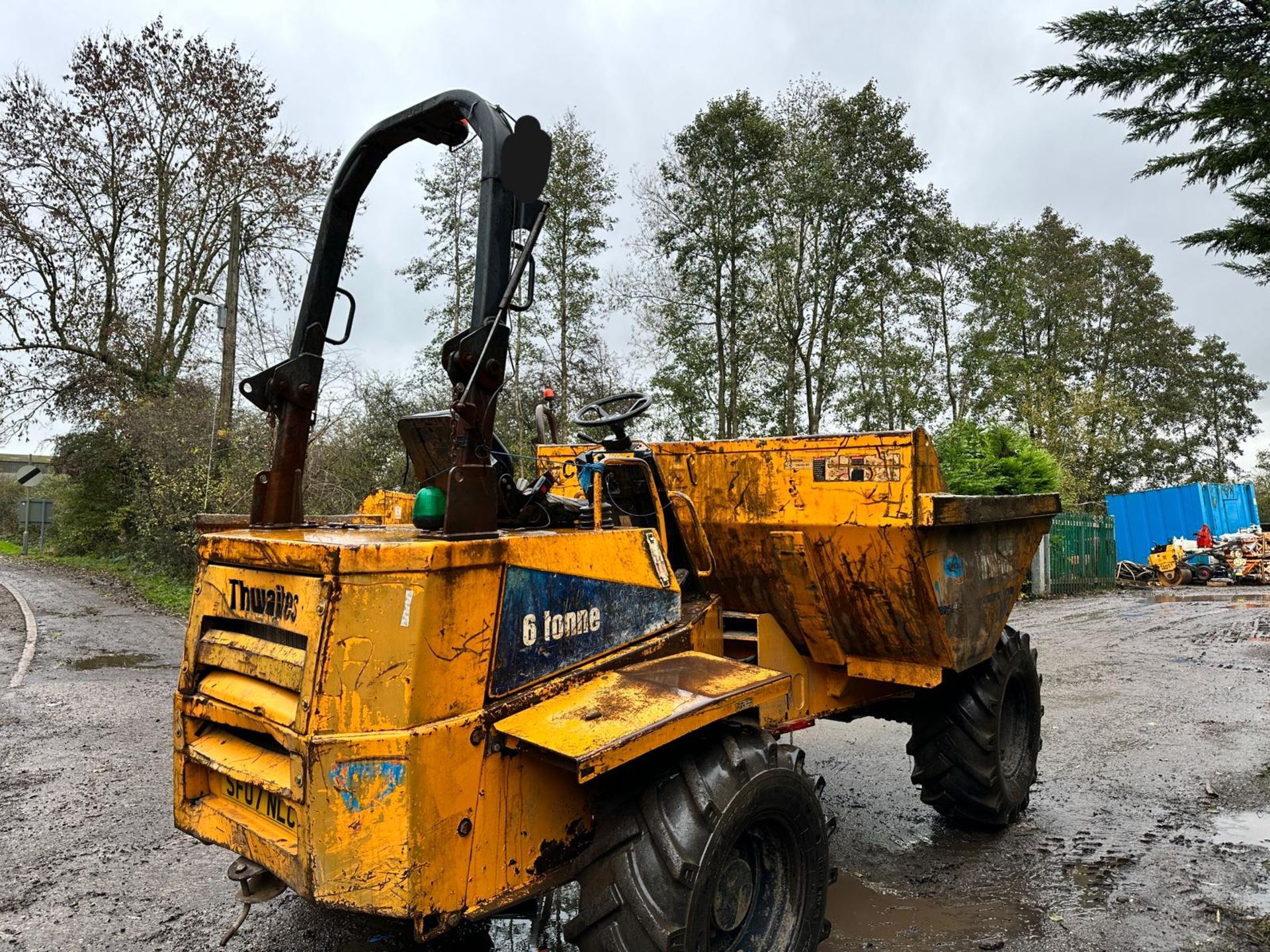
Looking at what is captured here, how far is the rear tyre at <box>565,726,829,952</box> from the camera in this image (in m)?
2.53

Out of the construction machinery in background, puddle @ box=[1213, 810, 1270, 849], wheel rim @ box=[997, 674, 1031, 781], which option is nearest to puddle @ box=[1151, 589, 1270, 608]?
the construction machinery in background

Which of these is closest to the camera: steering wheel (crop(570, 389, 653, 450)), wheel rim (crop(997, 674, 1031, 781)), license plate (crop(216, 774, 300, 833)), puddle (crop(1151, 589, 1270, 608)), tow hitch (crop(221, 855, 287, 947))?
license plate (crop(216, 774, 300, 833))

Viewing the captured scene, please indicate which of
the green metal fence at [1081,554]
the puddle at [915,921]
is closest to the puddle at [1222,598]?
the green metal fence at [1081,554]

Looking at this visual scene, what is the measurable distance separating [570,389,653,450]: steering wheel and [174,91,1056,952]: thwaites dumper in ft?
0.07

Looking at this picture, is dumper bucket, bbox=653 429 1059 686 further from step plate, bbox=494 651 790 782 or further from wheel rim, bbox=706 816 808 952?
wheel rim, bbox=706 816 808 952

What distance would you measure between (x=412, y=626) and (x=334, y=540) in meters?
0.45

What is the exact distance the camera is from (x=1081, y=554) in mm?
20328

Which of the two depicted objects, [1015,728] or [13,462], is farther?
[13,462]

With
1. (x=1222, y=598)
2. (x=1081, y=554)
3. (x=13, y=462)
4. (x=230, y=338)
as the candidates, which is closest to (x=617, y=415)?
(x=230, y=338)

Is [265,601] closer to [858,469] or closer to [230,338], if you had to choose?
[858,469]

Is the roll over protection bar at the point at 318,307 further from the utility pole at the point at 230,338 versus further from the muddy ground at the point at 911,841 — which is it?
the utility pole at the point at 230,338

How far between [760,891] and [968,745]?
2042mm

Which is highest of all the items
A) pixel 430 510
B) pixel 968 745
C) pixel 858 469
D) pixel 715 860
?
pixel 858 469

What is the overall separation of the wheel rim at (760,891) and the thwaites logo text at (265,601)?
1586 millimetres
